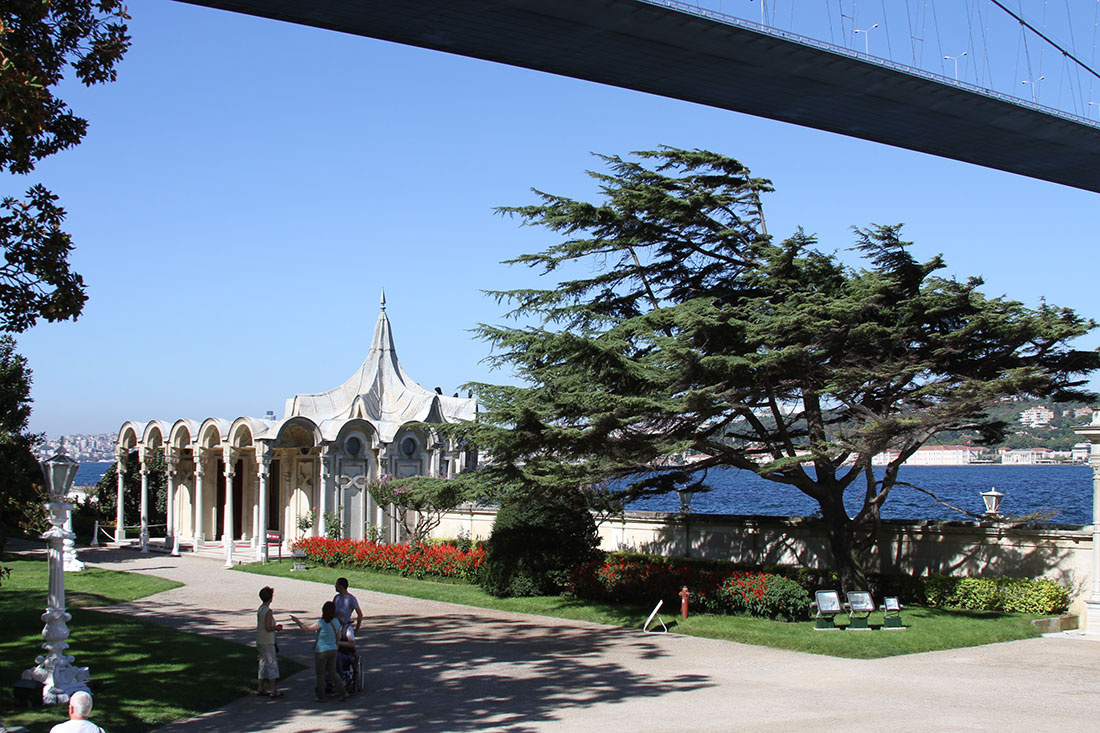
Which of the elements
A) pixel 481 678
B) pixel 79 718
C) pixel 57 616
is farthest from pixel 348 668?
pixel 79 718

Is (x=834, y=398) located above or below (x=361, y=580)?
above

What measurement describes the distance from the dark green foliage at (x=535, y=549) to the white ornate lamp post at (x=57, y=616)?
10.9 m

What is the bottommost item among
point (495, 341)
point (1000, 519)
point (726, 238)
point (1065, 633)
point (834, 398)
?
point (1065, 633)

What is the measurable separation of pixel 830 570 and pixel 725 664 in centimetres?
687

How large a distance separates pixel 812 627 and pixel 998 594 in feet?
13.1

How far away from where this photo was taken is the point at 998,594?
1948 centimetres

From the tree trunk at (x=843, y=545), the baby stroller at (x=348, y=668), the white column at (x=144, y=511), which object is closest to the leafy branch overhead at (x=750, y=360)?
the tree trunk at (x=843, y=545)

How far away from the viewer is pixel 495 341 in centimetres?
2062

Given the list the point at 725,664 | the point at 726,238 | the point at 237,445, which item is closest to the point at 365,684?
the point at 725,664

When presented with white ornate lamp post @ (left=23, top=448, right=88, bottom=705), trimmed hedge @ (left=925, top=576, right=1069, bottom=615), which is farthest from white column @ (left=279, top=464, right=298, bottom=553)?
trimmed hedge @ (left=925, top=576, right=1069, bottom=615)

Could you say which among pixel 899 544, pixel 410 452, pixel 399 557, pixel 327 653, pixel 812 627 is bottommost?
pixel 812 627

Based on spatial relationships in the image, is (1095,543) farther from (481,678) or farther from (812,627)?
(481,678)

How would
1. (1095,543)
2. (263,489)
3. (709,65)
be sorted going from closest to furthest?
(1095,543) → (709,65) → (263,489)

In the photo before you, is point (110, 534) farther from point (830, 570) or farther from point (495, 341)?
point (830, 570)
